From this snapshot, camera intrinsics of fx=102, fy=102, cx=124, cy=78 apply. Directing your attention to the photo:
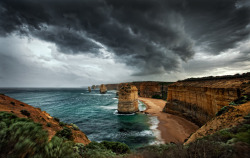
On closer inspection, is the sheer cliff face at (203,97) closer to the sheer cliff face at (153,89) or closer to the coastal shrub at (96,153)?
the coastal shrub at (96,153)

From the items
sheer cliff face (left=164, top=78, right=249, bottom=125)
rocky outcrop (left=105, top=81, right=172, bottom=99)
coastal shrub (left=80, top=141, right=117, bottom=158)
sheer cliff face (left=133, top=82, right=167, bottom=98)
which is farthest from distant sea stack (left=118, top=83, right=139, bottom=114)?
sheer cliff face (left=133, top=82, right=167, bottom=98)

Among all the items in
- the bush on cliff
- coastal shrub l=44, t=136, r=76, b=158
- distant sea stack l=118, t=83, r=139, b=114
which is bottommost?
distant sea stack l=118, t=83, r=139, b=114

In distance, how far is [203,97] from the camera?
1566cm

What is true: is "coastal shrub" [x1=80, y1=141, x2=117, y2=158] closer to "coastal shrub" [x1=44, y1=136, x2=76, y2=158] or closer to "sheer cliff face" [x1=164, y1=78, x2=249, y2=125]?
"coastal shrub" [x1=44, y1=136, x2=76, y2=158]

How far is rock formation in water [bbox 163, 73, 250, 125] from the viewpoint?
1076 cm

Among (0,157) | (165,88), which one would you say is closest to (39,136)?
(0,157)

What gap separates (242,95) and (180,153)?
11.1 meters

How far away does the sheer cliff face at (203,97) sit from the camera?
10844mm

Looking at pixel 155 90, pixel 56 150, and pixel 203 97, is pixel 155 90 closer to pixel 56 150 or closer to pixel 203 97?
pixel 203 97

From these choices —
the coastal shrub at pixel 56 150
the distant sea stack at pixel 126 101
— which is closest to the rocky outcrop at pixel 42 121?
the coastal shrub at pixel 56 150

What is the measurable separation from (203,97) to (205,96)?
0.64 m

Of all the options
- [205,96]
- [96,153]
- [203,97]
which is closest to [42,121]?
[96,153]

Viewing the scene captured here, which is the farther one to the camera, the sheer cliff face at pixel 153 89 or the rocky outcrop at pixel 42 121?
the sheer cliff face at pixel 153 89

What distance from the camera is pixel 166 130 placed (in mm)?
16922
